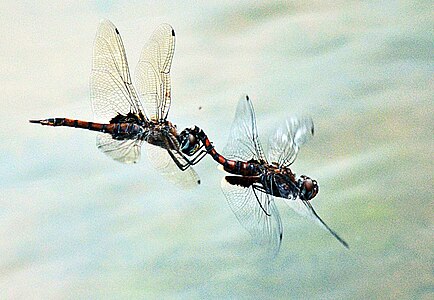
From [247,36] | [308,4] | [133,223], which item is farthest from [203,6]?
[133,223]

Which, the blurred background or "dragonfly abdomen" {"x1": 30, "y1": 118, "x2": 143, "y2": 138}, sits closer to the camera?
"dragonfly abdomen" {"x1": 30, "y1": 118, "x2": 143, "y2": 138}

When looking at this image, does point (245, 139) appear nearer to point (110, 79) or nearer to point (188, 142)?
point (188, 142)

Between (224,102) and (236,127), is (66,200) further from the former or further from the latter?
(236,127)

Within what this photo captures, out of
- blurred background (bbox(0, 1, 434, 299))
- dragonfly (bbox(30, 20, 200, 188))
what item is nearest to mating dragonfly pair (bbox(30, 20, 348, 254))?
dragonfly (bbox(30, 20, 200, 188))

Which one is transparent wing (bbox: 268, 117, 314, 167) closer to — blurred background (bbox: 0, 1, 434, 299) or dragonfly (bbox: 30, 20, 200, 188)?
dragonfly (bbox: 30, 20, 200, 188)

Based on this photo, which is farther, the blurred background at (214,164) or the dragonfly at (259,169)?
the blurred background at (214,164)

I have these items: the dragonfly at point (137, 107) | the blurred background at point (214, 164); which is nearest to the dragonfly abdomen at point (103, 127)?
the dragonfly at point (137, 107)

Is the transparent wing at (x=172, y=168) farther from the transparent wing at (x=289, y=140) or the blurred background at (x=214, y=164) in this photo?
the blurred background at (x=214, y=164)
